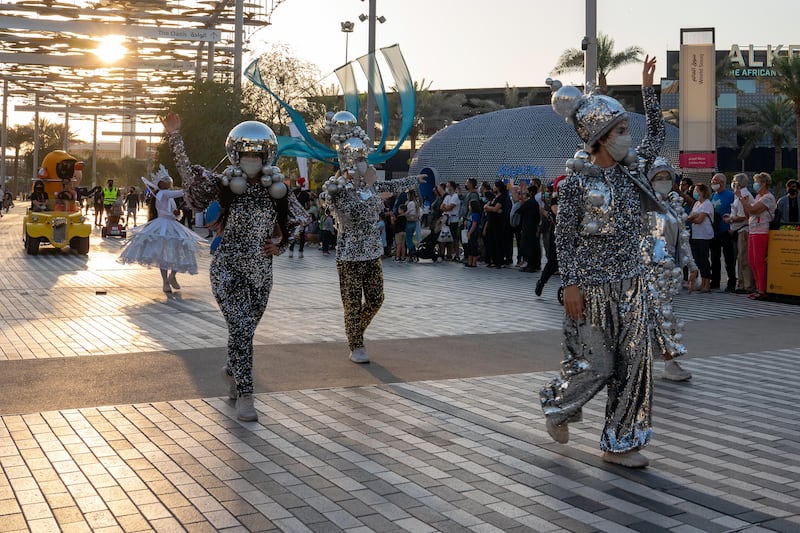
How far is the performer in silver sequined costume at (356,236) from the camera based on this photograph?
854 cm

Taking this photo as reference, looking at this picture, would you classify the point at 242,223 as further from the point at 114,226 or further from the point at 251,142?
the point at 114,226

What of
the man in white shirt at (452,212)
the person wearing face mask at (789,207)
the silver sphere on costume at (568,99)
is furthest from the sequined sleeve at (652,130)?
the man in white shirt at (452,212)

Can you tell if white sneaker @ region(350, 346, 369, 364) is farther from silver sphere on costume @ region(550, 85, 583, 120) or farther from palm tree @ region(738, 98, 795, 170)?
palm tree @ region(738, 98, 795, 170)

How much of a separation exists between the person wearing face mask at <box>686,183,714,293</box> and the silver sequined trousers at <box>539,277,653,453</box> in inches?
428

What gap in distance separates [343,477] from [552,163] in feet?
172

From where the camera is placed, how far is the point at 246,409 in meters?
6.24

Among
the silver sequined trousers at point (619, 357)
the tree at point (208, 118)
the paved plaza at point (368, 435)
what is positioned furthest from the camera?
the tree at point (208, 118)

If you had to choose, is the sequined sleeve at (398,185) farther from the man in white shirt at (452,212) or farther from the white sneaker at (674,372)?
the man in white shirt at (452,212)

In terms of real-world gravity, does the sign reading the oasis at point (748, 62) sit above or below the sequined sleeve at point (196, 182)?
above

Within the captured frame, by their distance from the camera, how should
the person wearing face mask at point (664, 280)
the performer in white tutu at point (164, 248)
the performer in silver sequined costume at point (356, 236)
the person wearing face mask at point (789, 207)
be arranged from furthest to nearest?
the person wearing face mask at point (789, 207) → the performer in white tutu at point (164, 248) → the performer in silver sequined costume at point (356, 236) → the person wearing face mask at point (664, 280)

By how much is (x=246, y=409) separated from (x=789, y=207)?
11.2 meters

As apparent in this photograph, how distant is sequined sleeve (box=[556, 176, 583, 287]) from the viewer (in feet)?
17.3

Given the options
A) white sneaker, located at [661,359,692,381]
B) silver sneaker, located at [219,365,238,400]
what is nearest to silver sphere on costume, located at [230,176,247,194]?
silver sneaker, located at [219,365,238,400]

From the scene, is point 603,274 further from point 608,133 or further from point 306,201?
point 306,201
